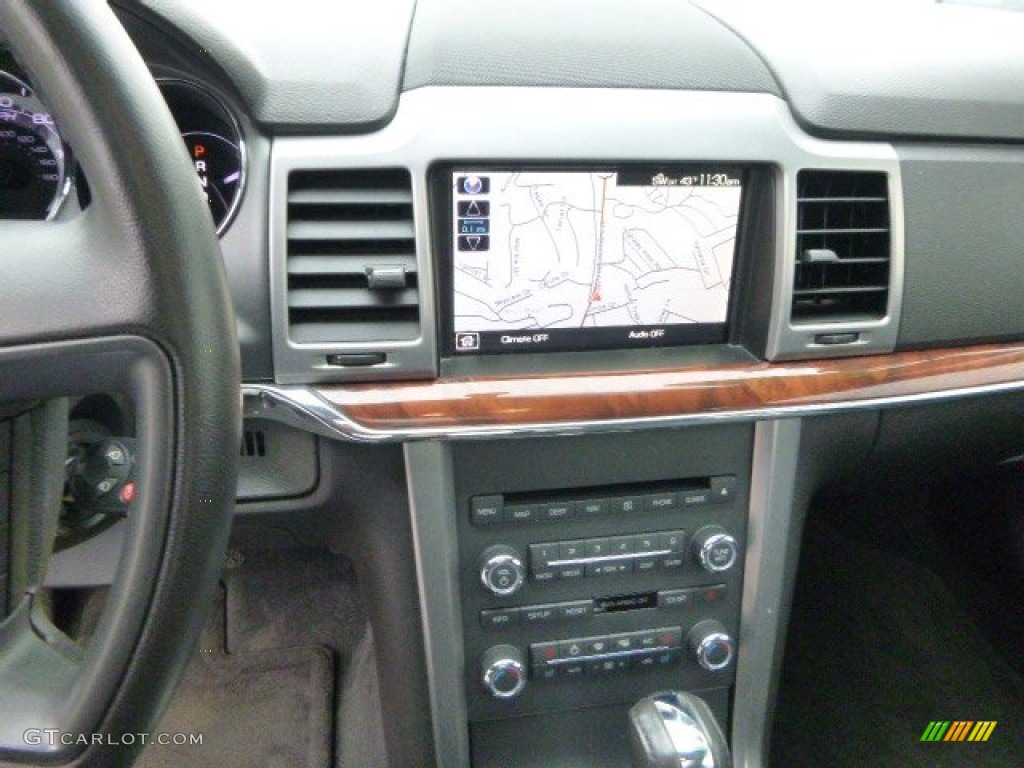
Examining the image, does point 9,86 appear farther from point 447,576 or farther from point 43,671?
point 447,576

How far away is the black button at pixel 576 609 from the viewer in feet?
4.73

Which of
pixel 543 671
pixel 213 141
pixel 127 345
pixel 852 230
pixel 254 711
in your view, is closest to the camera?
pixel 127 345

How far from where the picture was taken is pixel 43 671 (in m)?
0.83

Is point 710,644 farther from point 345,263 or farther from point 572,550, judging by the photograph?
point 345,263

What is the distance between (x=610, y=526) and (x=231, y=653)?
855 mm

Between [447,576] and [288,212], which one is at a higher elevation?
[288,212]

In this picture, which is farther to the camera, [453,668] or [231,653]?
[231,653]

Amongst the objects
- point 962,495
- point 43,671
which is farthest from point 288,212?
point 962,495

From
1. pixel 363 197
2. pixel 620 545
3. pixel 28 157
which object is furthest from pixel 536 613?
pixel 28 157

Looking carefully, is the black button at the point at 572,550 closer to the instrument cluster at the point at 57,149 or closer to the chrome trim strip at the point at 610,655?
the chrome trim strip at the point at 610,655

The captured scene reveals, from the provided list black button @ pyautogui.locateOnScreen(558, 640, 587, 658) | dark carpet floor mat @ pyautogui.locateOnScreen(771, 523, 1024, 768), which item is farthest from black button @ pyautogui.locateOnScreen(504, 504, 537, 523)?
dark carpet floor mat @ pyautogui.locateOnScreen(771, 523, 1024, 768)

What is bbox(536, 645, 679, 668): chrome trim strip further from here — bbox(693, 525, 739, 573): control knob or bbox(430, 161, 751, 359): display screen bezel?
bbox(430, 161, 751, 359): display screen bezel

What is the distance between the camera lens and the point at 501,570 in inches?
54.2

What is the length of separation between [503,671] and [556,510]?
0.25 meters
